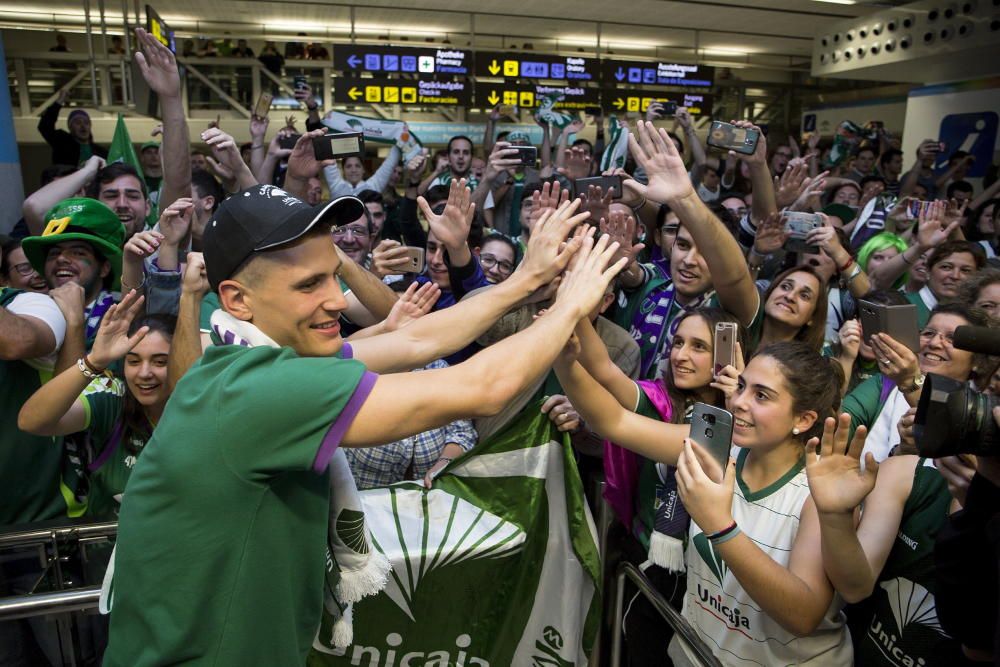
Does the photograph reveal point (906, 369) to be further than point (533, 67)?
No

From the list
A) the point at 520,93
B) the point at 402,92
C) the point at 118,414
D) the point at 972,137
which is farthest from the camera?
the point at 520,93

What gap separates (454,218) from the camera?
2.69 metres

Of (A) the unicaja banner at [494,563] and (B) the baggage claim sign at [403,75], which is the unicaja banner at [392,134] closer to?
(B) the baggage claim sign at [403,75]

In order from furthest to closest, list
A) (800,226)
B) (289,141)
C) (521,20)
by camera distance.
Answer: (521,20) < (289,141) < (800,226)

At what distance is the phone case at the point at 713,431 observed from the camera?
143cm

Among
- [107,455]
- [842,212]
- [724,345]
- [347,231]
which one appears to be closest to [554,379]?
[724,345]

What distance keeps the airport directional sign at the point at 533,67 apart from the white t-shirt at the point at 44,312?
825 centimetres

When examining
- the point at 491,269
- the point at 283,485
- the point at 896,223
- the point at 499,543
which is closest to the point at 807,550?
the point at 499,543

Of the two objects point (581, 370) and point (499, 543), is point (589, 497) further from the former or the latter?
point (581, 370)

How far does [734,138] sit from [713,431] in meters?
2.21

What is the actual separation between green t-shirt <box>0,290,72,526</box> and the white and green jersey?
77.0 inches

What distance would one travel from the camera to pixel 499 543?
2.10 meters

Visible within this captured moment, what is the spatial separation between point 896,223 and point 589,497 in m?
4.13

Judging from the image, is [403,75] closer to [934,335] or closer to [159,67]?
[159,67]
